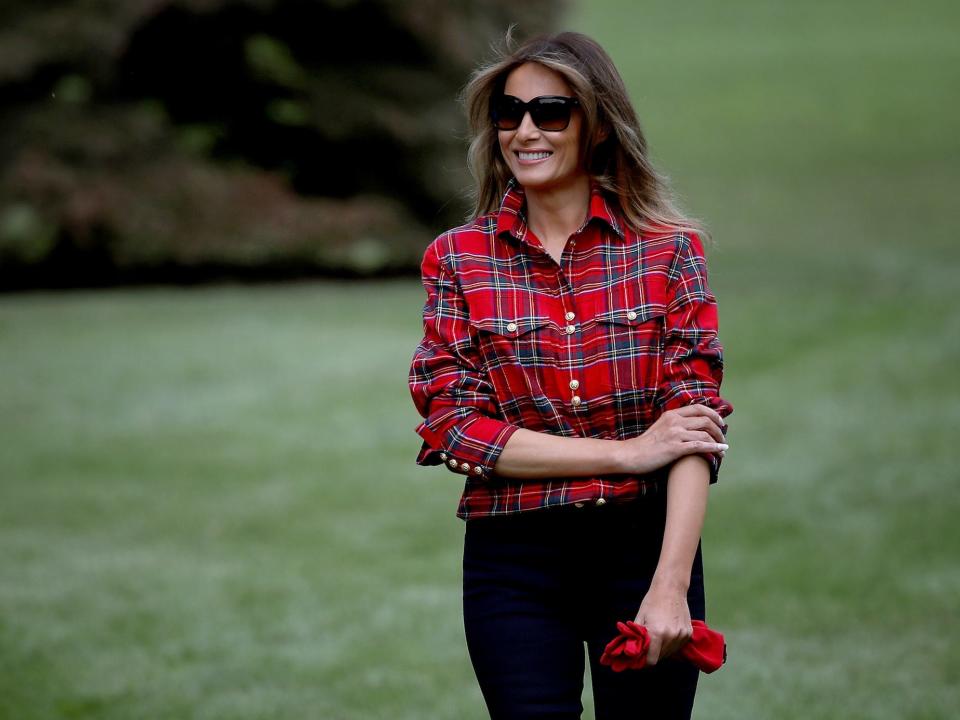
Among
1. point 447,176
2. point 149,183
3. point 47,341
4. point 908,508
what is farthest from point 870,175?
point 908,508

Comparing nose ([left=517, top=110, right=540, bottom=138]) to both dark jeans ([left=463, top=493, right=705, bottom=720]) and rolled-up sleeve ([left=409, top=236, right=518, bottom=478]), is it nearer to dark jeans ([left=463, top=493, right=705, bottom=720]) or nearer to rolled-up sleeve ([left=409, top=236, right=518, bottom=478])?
rolled-up sleeve ([left=409, top=236, right=518, bottom=478])

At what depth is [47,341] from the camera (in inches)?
623

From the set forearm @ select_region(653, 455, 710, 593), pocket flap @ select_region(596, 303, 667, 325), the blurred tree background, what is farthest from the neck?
the blurred tree background

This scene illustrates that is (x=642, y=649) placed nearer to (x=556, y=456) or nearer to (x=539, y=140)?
(x=556, y=456)

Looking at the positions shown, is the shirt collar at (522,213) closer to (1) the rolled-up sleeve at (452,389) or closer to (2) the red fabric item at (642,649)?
(1) the rolled-up sleeve at (452,389)

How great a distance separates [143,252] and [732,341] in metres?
10.5

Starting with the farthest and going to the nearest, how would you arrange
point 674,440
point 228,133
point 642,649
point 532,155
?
point 228,133, point 532,155, point 674,440, point 642,649

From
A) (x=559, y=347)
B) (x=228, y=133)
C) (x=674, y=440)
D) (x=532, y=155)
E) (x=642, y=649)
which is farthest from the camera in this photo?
(x=228, y=133)

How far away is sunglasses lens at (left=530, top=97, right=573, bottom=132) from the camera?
3.11 metres

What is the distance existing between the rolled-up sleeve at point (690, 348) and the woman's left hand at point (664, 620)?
0.31m

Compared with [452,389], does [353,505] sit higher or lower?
lower

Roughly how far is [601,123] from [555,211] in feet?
0.71

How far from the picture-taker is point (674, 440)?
9.62ft

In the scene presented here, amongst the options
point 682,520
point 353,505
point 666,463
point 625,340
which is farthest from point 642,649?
point 353,505
